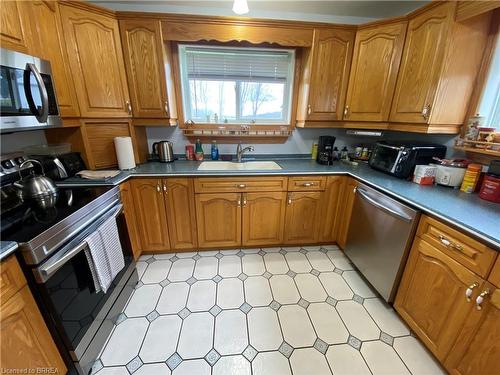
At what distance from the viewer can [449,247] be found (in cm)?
114

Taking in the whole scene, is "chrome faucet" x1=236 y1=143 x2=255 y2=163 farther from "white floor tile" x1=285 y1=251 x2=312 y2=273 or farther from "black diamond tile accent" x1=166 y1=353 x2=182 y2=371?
"black diamond tile accent" x1=166 y1=353 x2=182 y2=371

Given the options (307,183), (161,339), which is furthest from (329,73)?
(161,339)

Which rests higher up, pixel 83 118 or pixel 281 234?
pixel 83 118

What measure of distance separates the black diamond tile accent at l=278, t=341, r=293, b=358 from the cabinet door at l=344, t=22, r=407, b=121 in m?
2.01

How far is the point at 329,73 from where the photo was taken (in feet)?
6.73

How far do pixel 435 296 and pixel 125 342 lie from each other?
6.21ft

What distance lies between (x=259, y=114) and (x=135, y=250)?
1901 millimetres

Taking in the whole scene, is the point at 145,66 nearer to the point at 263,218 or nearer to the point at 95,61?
the point at 95,61

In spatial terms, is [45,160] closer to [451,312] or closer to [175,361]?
[175,361]

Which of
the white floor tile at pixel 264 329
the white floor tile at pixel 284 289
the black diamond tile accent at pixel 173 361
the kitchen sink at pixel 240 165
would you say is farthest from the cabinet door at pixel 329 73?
the black diamond tile accent at pixel 173 361

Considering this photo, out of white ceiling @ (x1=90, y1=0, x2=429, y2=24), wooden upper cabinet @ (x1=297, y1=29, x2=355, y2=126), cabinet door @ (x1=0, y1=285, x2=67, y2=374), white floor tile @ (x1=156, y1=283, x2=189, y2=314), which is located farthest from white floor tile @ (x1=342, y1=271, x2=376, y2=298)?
white ceiling @ (x1=90, y1=0, x2=429, y2=24)

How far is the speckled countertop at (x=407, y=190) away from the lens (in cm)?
107

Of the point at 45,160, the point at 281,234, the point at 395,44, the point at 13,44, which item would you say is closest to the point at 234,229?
the point at 281,234

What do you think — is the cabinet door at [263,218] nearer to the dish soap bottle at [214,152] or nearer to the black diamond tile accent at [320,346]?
the dish soap bottle at [214,152]
